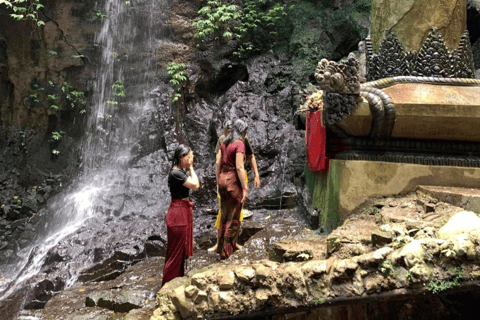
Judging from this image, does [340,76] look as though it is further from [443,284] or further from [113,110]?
[113,110]

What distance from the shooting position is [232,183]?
5.12m

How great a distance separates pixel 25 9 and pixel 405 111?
11.8 meters

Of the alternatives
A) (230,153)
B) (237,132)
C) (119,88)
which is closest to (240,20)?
(119,88)

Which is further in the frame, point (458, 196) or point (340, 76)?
point (340, 76)

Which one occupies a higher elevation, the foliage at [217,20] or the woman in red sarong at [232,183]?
the foliage at [217,20]

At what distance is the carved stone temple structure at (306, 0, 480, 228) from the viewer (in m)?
4.41

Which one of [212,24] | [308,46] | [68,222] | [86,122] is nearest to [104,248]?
[68,222]

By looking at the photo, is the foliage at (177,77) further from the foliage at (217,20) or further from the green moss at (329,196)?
the green moss at (329,196)

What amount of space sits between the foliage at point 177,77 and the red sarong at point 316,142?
603 centimetres

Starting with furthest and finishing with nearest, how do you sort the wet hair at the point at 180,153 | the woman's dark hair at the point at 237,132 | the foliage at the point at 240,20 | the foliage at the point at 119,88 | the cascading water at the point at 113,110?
the foliage at the point at 119,88
the foliage at the point at 240,20
the cascading water at the point at 113,110
the woman's dark hair at the point at 237,132
the wet hair at the point at 180,153

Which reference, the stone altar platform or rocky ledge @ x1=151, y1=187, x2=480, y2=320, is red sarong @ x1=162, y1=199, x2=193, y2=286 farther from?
the stone altar platform

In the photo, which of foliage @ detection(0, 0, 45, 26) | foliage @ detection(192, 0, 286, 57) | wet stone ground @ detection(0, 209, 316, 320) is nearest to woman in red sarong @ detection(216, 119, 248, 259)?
wet stone ground @ detection(0, 209, 316, 320)

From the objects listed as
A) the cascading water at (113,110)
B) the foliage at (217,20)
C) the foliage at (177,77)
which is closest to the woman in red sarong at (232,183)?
the cascading water at (113,110)

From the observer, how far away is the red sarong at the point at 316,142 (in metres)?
5.66
